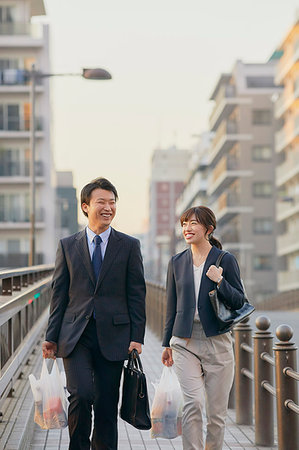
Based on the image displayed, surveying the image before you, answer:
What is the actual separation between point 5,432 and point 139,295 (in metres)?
1.56

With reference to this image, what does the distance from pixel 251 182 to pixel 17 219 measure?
72.7ft

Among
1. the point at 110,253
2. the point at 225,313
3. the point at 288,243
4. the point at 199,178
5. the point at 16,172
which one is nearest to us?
the point at 110,253

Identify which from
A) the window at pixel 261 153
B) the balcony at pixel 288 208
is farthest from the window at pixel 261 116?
the balcony at pixel 288 208

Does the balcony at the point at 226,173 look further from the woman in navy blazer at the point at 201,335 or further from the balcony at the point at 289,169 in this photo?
the woman in navy blazer at the point at 201,335

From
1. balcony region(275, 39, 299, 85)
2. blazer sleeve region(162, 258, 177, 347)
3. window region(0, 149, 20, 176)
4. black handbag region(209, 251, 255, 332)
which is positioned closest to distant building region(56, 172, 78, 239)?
window region(0, 149, 20, 176)

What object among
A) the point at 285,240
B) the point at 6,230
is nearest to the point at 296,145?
the point at 285,240

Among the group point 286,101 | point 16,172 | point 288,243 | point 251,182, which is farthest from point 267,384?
point 251,182

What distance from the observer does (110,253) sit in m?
6.32

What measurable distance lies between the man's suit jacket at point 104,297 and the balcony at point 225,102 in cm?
8553

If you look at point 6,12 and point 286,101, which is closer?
point 286,101

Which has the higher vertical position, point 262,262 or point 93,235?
point 93,235

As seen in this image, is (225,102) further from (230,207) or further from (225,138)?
(230,207)

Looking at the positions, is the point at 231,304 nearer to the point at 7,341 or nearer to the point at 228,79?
the point at 7,341

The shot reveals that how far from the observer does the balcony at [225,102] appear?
3580 inches
